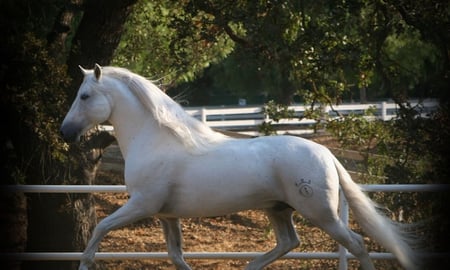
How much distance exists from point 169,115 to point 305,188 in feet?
3.90

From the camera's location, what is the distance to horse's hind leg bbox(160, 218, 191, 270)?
236 inches

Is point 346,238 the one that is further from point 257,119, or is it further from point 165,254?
point 257,119

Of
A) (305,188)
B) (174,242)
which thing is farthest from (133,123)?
(305,188)

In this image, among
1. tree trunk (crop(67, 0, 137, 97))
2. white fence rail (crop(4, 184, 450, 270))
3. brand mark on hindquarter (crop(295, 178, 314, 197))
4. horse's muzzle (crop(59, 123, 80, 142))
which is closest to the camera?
brand mark on hindquarter (crop(295, 178, 314, 197))

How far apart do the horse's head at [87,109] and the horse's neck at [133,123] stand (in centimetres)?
12

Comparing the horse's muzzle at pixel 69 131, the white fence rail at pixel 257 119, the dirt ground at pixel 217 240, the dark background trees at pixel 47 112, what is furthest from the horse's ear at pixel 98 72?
the white fence rail at pixel 257 119

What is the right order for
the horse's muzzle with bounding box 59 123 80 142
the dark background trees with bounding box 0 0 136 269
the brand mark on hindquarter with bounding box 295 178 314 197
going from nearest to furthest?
1. the brand mark on hindquarter with bounding box 295 178 314 197
2. the horse's muzzle with bounding box 59 123 80 142
3. the dark background trees with bounding box 0 0 136 269

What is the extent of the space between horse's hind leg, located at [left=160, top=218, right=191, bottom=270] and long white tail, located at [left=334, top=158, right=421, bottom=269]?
4.34 ft

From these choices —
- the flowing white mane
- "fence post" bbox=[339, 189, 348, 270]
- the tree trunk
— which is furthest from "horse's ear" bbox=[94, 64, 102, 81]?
the tree trunk

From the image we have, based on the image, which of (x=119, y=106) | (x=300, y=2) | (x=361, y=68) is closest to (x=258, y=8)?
(x=300, y=2)

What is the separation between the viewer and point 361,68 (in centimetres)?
929

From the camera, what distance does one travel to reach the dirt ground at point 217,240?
34.1 ft

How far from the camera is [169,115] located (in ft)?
19.4

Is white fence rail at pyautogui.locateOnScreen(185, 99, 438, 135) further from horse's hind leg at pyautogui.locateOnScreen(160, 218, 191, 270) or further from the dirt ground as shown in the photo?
horse's hind leg at pyautogui.locateOnScreen(160, 218, 191, 270)
